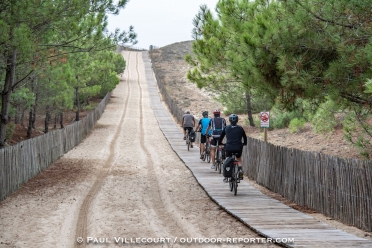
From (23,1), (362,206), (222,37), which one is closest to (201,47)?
(222,37)

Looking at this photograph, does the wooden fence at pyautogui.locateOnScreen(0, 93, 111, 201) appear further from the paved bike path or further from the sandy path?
the paved bike path

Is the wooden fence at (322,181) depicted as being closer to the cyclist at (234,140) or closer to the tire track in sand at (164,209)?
the cyclist at (234,140)

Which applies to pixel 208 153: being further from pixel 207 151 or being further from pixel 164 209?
pixel 164 209

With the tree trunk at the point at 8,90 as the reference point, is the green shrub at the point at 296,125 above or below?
below

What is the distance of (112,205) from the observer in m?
12.1

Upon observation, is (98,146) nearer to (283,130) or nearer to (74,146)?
(74,146)

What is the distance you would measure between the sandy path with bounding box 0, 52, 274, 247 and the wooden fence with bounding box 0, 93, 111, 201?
12.6 inches

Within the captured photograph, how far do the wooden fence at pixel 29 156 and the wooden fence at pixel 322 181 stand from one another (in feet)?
23.3

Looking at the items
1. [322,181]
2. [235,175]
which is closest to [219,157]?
[235,175]

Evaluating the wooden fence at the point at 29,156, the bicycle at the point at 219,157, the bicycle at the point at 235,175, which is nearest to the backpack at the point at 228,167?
the bicycle at the point at 235,175

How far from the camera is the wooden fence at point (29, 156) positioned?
13.3 m

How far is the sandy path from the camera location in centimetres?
916

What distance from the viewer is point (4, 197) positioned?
1305cm

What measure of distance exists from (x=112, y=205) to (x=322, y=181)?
484 cm
